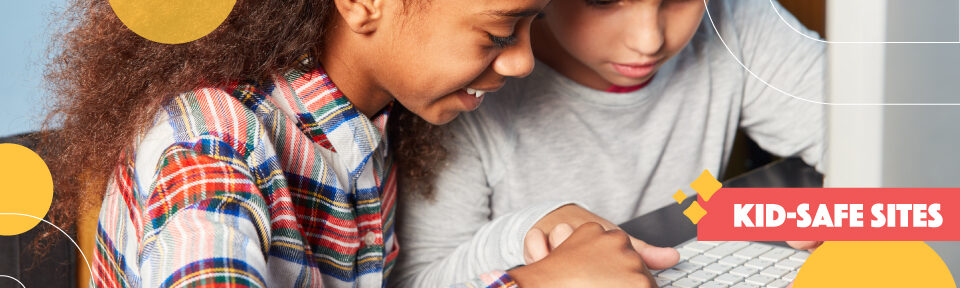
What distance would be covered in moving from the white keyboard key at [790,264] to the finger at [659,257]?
8 cm

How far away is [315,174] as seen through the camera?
0.59 metres

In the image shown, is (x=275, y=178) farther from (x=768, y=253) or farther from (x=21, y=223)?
(x=768, y=253)

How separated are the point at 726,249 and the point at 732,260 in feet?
0.07

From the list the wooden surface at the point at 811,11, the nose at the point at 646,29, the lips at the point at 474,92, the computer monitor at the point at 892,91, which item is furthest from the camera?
the wooden surface at the point at 811,11

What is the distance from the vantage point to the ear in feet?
1.89

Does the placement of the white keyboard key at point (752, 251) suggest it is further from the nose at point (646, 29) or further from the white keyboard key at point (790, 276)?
the nose at point (646, 29)

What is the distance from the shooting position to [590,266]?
0.55m

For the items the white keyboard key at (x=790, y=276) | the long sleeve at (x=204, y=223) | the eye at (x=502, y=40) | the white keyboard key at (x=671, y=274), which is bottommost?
the white keyboard key at (x=790, y=276)

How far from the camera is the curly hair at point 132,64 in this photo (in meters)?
0.57

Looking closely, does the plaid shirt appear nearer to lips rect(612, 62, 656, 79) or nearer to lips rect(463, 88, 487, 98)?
lips rect(463, 88, 487, 98)

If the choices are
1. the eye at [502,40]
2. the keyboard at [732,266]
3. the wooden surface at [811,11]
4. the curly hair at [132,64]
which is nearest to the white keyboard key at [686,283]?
the keyboard at [732,266]

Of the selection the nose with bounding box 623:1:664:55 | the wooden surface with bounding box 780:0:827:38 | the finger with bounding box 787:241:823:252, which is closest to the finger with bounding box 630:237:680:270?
the finger with bounding box 787:241:823:252

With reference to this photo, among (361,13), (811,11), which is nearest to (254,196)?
(361,13)

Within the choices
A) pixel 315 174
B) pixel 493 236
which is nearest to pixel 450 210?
pixel 493 236
